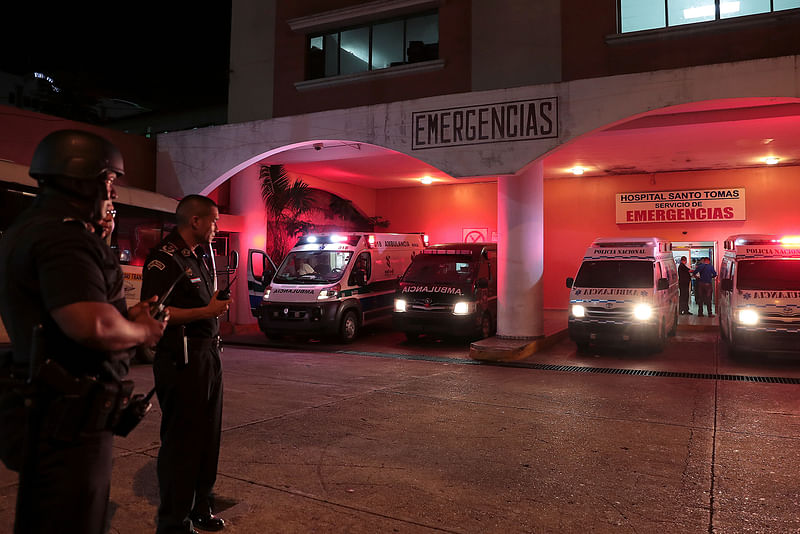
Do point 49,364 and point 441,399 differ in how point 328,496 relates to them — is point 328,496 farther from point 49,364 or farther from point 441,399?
point 441,399

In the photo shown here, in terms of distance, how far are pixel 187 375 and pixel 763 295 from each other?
10.1 metres

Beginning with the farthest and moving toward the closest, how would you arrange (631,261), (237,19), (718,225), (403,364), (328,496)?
(718,225), (237,19), (631,261), (403,364), (328,496)

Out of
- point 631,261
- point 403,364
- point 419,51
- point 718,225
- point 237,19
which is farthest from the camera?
point 718,225

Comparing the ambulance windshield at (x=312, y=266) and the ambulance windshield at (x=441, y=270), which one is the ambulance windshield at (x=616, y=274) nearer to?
the ambulance windshield at (x=441, y=270)

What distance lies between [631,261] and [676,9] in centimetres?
473

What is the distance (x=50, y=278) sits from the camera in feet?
6.48

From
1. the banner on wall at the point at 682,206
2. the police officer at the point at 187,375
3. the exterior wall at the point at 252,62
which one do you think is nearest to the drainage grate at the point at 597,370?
the exterior wall at the point at 252,62

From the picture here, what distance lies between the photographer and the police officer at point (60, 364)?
198cm

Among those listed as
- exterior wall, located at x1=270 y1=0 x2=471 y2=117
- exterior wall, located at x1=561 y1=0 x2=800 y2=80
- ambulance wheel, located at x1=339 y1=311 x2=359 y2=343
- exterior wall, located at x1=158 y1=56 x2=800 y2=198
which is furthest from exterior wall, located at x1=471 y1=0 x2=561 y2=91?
ambulance wheel, located at x1=339 y1=311 x2=359 y2=343

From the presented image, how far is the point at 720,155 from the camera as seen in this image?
50.0 feet

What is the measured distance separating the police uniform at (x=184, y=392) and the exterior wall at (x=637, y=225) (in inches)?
665

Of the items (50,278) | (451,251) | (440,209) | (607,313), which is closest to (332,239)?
(451,251)

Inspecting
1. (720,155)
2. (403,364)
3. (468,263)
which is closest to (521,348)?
(403,364)

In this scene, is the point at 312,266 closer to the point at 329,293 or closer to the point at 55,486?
the point at 329,293
